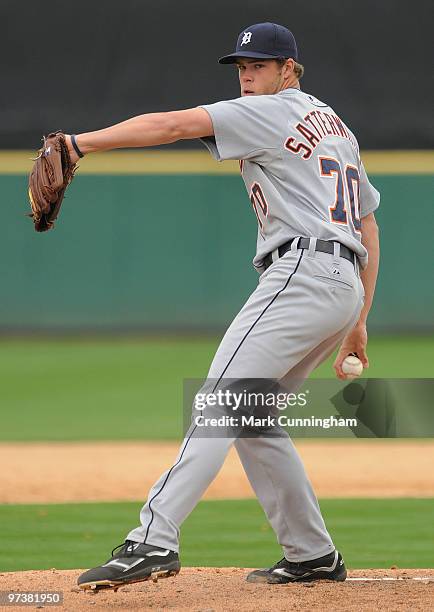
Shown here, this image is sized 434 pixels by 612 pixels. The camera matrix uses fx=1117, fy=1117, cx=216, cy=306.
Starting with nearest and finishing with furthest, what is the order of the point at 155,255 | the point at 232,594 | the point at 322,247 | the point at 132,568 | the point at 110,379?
the point at 132,568 < the point at 322,247 < the point at 232,594 < the point at 110,379 < the point at 155,255

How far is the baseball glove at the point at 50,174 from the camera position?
2.85 m

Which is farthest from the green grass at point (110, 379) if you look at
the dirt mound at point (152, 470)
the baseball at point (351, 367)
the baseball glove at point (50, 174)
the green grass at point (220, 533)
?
the baseball glove at point (50, 174)

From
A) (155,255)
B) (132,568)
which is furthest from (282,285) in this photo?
(155,255)

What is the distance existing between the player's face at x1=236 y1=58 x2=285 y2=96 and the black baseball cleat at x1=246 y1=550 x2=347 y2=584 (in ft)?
4.40

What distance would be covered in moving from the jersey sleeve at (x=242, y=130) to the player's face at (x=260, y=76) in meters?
0.17

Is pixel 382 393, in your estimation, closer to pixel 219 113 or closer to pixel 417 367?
pixel 219 113

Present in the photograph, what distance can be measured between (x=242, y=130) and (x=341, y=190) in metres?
0.34

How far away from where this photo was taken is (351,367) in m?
3.31

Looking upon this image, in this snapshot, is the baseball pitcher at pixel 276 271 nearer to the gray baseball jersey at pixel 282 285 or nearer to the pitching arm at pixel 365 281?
the gray baseball jersey at pixel 282 285

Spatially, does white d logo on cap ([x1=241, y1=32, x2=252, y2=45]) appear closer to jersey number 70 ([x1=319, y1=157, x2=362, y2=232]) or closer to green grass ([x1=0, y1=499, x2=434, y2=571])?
jersey number 70 ([x1=319, y1=157, x2=362, y2=232])

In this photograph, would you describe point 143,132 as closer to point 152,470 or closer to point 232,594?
point 232,594

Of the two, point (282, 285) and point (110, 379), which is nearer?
point (282, 285)

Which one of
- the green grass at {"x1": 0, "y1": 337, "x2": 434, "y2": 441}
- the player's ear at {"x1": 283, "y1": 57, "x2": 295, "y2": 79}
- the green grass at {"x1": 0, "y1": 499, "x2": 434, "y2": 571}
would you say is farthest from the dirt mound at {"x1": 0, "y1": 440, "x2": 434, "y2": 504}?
the player's ear at {"x1": 283, "y1": 57, "x2": 295, "y2": 79}

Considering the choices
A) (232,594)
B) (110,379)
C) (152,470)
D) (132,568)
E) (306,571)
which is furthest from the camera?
(110,379)
